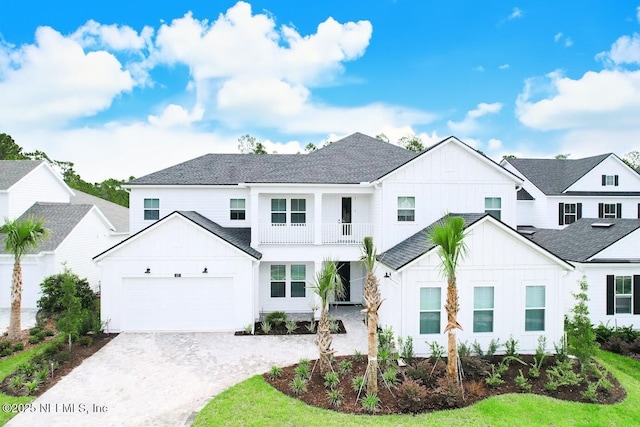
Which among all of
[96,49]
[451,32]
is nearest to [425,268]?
[451,32]

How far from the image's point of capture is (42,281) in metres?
16.2

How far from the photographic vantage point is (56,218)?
1912cm

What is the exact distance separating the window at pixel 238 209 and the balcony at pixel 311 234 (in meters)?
2.83

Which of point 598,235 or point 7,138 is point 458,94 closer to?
point 598,235

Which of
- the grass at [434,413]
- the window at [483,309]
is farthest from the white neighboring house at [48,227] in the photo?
the window at [483,309]

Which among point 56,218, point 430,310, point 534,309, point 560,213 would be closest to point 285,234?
point 430,310

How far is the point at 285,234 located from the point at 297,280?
2.28m

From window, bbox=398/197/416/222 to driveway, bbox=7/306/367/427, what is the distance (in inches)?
174

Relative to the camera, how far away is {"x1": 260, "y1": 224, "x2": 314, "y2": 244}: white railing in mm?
14516

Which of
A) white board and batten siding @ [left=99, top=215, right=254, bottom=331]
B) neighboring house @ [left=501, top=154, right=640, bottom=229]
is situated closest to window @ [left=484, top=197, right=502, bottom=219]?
white board and batten siding @ [left=99, top=215, right=254, bottom=331]

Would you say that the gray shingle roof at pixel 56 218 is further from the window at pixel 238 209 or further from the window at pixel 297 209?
the window at pixel 297 209

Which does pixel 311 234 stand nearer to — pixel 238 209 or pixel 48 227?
pixel 238 209

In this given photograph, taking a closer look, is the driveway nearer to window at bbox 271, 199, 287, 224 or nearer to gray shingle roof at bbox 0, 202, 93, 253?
window at bbox 271, 199, 287, 224

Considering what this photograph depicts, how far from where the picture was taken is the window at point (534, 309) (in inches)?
412
